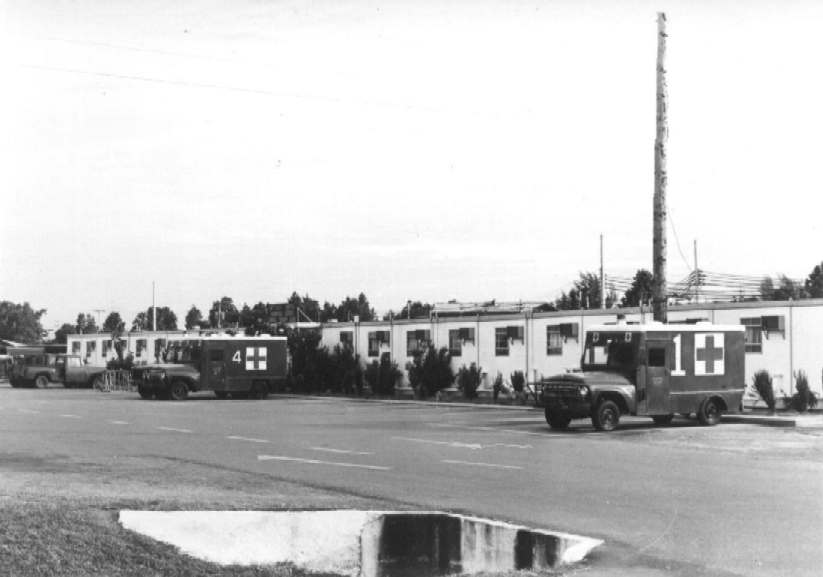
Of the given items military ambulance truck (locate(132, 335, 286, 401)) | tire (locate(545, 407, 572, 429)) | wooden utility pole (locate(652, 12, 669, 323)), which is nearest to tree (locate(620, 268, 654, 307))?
military ambulance truck (locate(132, 335, 286, 401))

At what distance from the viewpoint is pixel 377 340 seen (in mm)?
48688

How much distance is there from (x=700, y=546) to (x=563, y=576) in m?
1.81

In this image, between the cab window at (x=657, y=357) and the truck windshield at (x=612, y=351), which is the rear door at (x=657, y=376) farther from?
the truck windshield at (x=612, y=351)

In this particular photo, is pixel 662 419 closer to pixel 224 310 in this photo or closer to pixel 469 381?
pixel 469 381

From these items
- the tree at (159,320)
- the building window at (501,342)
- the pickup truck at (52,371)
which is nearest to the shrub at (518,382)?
the building window at (501,342)

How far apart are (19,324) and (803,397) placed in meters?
126

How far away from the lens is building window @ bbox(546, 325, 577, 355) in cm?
3925

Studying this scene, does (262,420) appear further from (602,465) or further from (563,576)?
(563,576)

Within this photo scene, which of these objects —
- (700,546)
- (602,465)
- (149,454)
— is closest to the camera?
(700,546)

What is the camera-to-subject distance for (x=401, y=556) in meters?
11.5

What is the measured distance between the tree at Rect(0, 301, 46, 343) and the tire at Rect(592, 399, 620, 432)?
124m

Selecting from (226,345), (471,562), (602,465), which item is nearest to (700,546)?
(471,562)

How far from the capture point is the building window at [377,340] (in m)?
48.3

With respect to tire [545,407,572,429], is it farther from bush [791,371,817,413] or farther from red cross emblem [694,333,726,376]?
bush [791,371,817,413]
